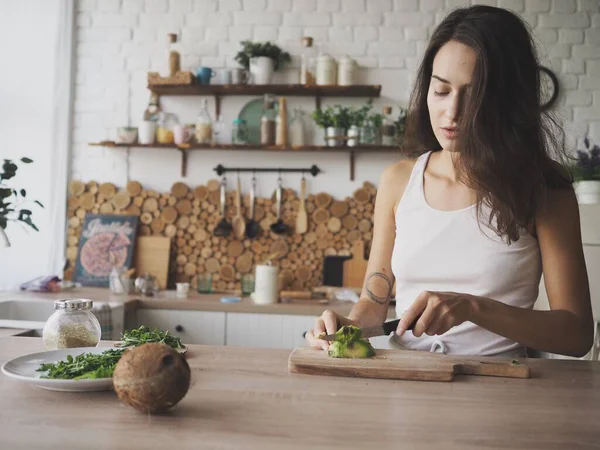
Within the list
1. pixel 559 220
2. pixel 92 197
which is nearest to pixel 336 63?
pixel 92 197

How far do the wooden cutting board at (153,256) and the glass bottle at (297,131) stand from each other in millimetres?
918

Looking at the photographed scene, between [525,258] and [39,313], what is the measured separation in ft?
7.93

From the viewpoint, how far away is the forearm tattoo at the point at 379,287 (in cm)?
176

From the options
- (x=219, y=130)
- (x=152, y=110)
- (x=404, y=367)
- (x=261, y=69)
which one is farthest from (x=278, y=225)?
(x=404, y=367)

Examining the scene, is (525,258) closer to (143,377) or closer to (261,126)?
(143,377)

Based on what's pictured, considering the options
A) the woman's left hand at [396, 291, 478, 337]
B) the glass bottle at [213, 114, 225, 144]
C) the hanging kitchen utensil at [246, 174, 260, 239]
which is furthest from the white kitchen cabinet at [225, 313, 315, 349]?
the woman's left hand at [396, 291, 478, 337]

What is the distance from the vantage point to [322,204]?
3.70 metres

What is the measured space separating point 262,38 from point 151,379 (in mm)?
3089

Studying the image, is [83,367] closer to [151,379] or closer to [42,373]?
[42,373]

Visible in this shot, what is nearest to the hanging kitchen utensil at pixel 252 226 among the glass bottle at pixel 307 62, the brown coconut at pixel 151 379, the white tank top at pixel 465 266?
the glass bottle at pixel 307 62

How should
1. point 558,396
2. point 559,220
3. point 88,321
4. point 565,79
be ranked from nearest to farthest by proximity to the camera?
point 558,396 < point 88,321 < point 559,220 < point 565,79

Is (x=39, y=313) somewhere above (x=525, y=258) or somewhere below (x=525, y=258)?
below

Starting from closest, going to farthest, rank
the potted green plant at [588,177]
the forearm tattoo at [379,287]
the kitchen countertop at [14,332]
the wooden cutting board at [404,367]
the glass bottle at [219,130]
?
the wooden cutting board at [404,367], the forearm tattoo at [379,287], the kitchen countertop at [14,332], the potted green plant at [588,177], the glass bottle at [219,130]

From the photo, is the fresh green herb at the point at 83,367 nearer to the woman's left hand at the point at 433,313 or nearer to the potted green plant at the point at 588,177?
the woman's left hand at the point at 433,313
